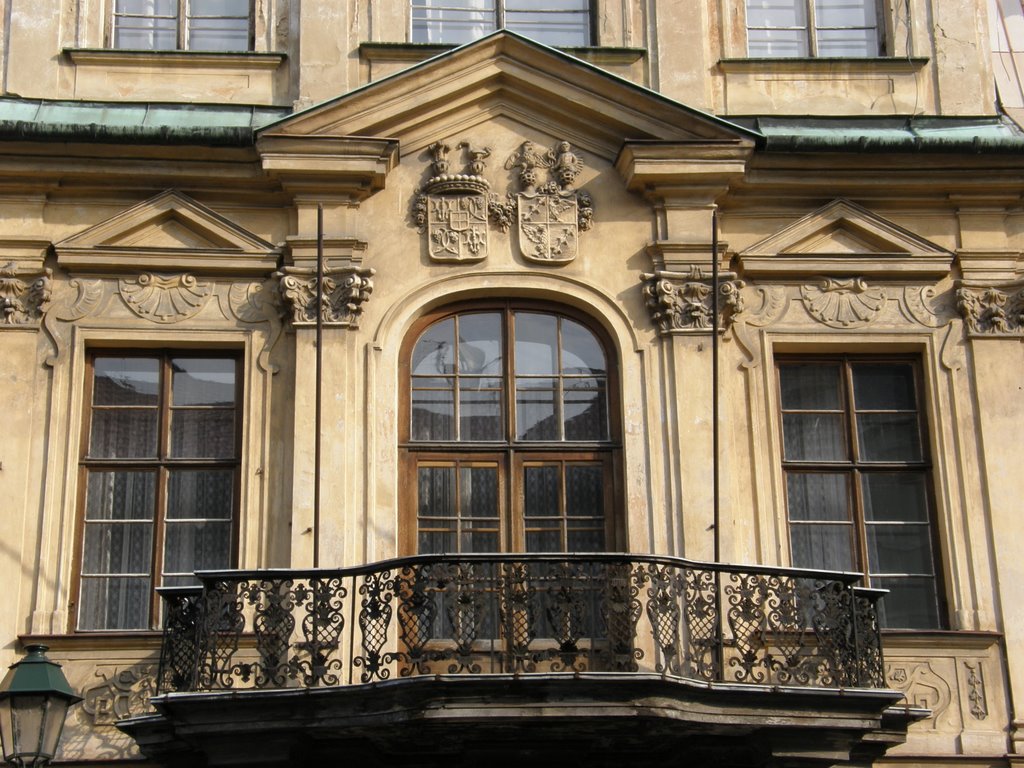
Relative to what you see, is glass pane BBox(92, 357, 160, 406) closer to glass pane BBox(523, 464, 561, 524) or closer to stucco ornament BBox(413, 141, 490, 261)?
stucco ornament BBox(413, 141, 490, 261)

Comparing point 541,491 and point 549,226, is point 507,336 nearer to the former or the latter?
point 549,226

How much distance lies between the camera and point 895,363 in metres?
14.4

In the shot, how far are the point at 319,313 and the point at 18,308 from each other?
239cm

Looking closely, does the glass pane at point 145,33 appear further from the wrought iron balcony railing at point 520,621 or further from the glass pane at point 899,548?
the glass pane at point 899,548

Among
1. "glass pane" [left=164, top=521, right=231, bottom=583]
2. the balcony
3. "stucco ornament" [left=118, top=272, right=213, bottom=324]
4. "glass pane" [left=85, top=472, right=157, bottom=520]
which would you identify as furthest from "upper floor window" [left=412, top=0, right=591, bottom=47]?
the balcony

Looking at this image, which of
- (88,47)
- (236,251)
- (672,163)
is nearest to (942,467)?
(672,163)

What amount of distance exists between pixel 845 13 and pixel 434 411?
201 inches

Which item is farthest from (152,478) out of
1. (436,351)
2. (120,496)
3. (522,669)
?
(522,669)

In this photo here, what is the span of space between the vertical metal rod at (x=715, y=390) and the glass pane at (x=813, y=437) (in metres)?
0.87

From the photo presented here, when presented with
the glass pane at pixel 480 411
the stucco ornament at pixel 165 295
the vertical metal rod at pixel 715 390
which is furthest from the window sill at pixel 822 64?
the stucco ornament at pixel 165 295

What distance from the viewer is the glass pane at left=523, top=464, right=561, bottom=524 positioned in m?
13.7

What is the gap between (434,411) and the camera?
13930 millimetres

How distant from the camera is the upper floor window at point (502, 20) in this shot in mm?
15352

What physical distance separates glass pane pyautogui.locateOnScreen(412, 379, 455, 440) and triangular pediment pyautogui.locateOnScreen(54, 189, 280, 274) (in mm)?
1543
